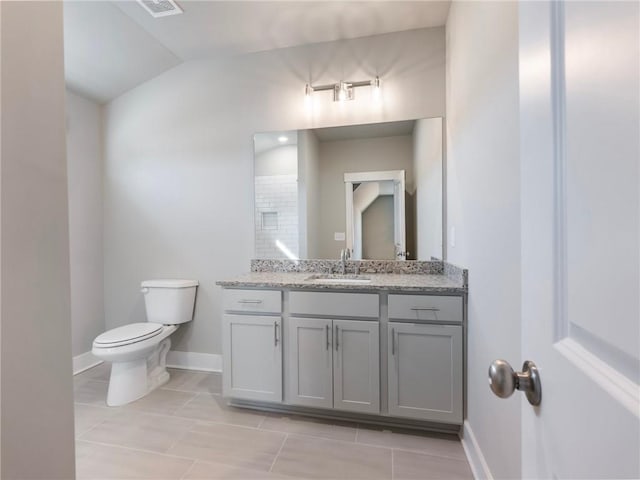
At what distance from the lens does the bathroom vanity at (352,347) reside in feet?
→ 5.49

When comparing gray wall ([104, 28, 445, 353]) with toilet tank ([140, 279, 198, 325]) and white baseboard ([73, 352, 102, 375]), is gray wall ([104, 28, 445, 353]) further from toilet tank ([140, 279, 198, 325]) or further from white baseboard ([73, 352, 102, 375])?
white baseboard ([73, 352, 102, 375])

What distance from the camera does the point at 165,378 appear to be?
7.91ft

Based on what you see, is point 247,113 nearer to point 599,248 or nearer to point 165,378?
point 165,378


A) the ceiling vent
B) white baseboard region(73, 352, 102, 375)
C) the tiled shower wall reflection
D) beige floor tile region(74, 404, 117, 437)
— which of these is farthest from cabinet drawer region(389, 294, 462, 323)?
white baseboard region(73, 352, 102, 375)

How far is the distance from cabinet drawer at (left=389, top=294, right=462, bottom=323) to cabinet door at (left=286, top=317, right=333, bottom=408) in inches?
16.6

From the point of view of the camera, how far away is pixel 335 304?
182 cm

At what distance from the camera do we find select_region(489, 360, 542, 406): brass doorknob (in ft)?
1.59

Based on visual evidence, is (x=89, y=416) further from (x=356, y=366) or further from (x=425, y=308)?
(x=425, y=308)

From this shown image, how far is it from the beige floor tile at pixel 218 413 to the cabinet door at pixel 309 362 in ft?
0.94

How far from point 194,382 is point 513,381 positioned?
8.26 ft

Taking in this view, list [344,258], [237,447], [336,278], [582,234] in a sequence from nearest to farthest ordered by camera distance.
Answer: [582,234], [237,447], [336,278], [344,258]

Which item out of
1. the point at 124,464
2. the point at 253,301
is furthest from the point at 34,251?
the point at 124,464

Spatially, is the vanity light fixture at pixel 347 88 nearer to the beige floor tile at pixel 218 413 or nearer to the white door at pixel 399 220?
the white door at pixel 399 220

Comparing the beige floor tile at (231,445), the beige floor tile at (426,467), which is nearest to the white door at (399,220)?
the beige floor tile at (426,467)
